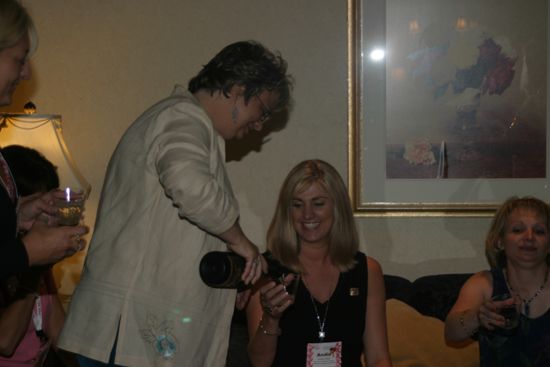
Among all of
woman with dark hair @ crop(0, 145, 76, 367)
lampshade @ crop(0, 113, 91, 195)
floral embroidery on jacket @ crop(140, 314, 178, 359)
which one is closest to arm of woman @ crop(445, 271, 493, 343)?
floral embroidery on jacket @ crop(140, 314, 178, 359)

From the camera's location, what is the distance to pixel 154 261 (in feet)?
6.29

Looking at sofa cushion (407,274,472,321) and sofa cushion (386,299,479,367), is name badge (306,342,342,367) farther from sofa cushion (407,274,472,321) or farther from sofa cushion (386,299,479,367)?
sofa cushion (407,274,472,321)

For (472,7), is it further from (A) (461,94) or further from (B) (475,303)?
(B) (475,303)

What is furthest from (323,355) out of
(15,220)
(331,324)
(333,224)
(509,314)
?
(15,220)

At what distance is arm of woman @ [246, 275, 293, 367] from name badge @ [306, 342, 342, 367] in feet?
0.44

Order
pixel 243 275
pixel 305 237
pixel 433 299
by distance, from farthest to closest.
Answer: pixel 433 299 < pixel 305 237 < pixel 243 275

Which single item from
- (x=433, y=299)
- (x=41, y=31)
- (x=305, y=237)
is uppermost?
(x=41, y=31)

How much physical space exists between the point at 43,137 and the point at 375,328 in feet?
5.28

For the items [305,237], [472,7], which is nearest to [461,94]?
[472,7]

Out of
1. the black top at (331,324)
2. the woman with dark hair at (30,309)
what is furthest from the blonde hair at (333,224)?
the woman with dark hair at (30,309)

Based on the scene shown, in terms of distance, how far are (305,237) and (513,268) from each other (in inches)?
33.5

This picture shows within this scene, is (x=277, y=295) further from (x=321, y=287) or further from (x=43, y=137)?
(x=43, y=137)

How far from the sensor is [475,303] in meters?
2.92

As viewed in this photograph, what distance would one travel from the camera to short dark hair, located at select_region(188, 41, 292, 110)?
6.92 ft
